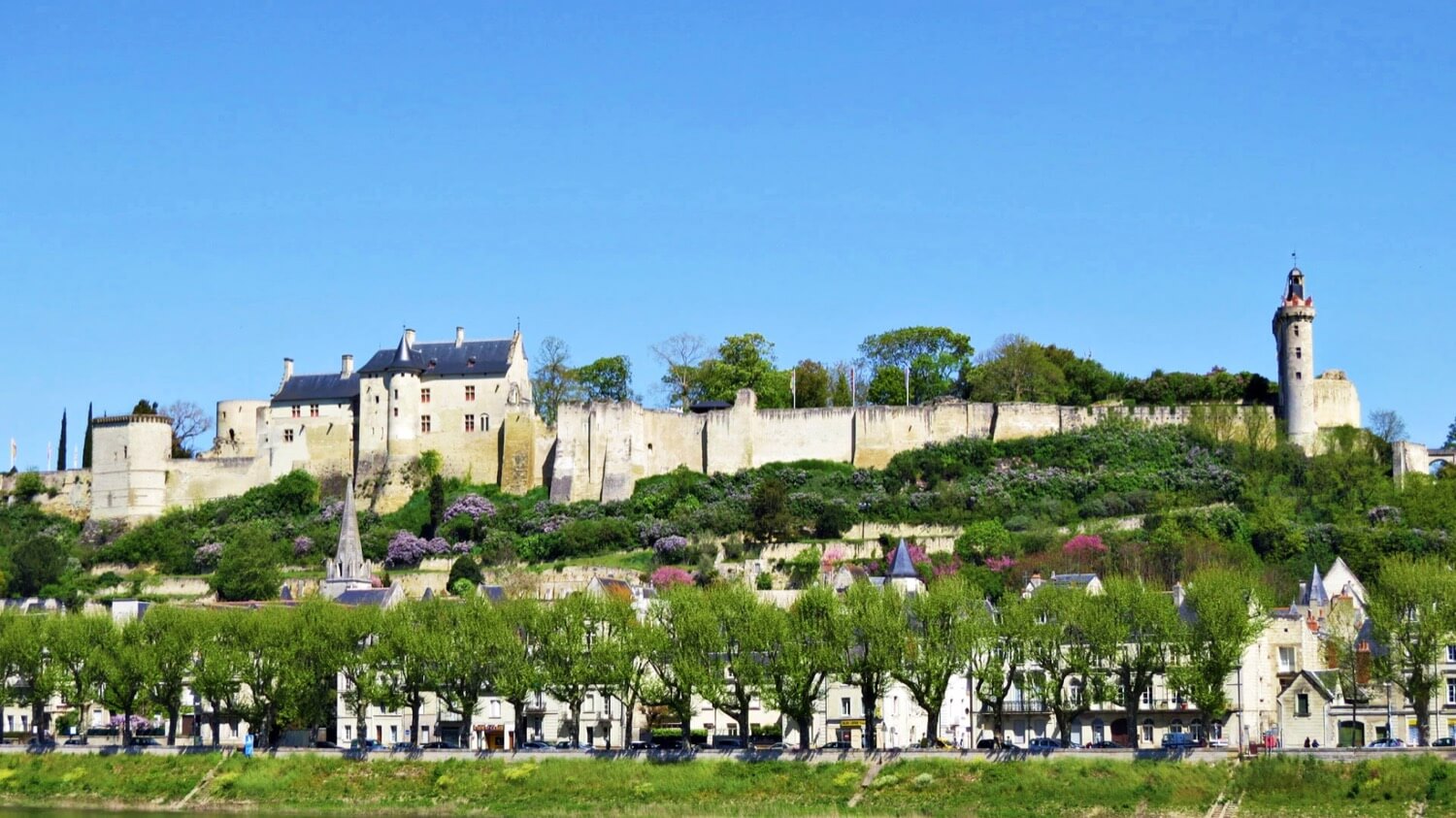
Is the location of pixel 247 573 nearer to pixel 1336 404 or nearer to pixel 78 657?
pixel 78 657

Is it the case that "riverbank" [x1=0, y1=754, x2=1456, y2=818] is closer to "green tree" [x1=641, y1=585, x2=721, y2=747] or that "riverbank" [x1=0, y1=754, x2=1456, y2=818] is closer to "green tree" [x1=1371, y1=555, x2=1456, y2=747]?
"green tree" [x1=641, y1=585, x2=721, y2=747]

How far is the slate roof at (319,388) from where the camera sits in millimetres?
92562

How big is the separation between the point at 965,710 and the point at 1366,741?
35.0ft

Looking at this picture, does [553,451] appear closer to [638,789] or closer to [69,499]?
[69,499]

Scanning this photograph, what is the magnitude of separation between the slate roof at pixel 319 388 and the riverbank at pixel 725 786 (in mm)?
39437

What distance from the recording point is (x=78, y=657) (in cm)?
5606

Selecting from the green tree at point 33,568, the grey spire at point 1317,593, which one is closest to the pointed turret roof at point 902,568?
the grey spire at point 1317,593

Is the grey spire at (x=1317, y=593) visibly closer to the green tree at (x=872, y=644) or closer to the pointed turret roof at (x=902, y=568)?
the pointed turret roof at (x=902, y=568)

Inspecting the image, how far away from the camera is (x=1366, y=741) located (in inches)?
2026

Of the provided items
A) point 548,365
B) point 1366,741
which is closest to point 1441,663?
point 1366,741

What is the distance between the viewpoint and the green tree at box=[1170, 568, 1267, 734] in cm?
4797

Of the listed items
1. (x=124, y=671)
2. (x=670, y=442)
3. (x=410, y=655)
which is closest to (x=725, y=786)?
(x=410, y=655)

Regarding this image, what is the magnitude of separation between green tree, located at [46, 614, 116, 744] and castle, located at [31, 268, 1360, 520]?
3128 cm

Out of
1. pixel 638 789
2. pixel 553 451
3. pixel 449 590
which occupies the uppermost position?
pixel 553 451
